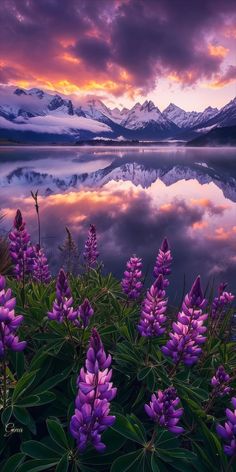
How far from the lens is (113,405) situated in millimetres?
2990

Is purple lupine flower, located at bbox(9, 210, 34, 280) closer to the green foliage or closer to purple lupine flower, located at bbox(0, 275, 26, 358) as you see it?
the green foliage

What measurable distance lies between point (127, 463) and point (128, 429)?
0.64ft

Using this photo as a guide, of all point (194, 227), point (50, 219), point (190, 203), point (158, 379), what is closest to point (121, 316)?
point (158, 379)

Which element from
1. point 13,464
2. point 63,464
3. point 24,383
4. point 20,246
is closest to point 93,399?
point 63,464

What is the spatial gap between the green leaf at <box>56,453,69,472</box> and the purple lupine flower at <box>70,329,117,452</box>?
11.9 inches

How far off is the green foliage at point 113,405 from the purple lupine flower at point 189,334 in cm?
28

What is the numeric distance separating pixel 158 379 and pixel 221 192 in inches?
1323

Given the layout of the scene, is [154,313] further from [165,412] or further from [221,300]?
[221,300]

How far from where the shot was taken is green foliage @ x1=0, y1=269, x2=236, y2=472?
2.50 metres

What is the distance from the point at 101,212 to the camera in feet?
83.1

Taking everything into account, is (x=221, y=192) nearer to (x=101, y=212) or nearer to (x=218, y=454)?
(x=101, y=212)

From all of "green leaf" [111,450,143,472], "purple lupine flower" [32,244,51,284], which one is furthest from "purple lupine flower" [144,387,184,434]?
"purple lupine flower" [32,244,51,284]

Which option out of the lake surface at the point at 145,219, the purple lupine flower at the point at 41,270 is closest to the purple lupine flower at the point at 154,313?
the lake surface at the point at 145,219

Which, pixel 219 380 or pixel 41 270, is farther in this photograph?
pixel 41 270
